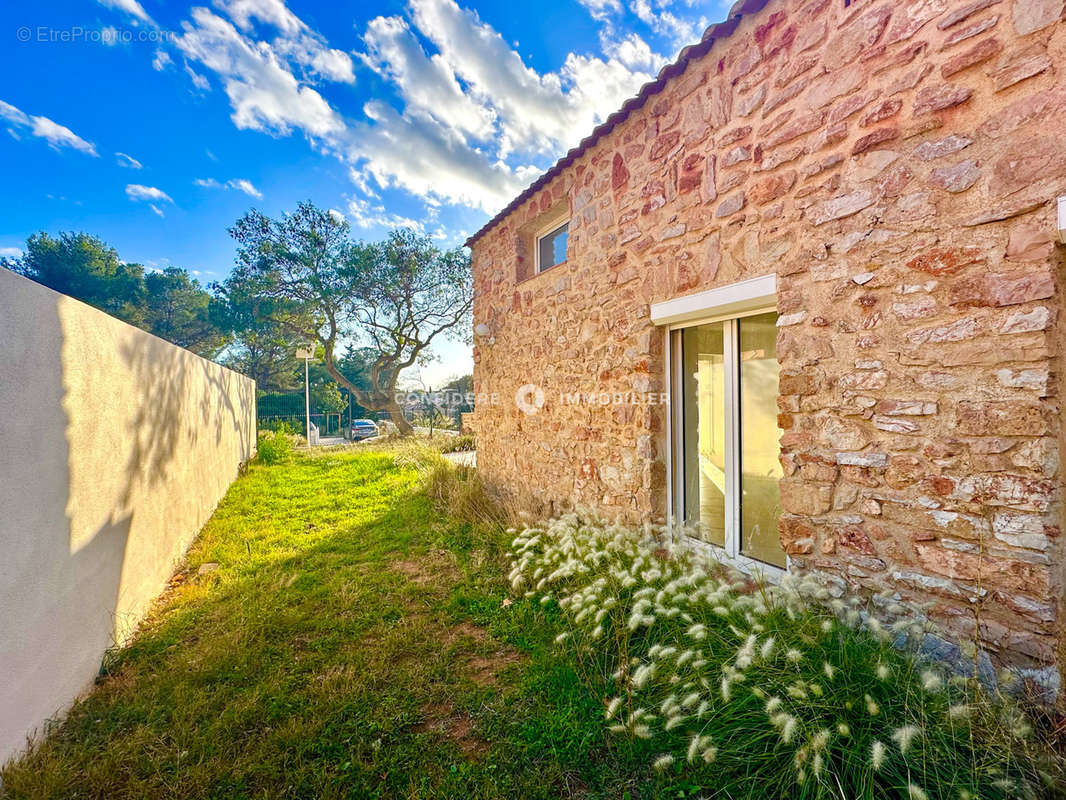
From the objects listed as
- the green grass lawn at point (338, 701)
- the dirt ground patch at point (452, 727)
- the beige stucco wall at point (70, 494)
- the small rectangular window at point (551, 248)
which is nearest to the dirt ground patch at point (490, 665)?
the green grass lawn at point (338, 701)

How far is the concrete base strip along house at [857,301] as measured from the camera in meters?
1.94

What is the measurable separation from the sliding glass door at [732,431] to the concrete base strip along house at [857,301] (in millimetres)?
17

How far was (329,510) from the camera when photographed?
6.65m

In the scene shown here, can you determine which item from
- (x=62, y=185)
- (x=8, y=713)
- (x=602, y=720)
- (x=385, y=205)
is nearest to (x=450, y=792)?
(x=602, y=720)

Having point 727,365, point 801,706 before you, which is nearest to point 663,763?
point 801,706

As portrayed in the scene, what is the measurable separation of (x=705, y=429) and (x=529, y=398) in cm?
275

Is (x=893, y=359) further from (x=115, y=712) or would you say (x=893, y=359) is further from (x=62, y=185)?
(x=62, y=185)

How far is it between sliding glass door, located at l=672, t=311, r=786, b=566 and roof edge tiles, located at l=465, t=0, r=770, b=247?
2.05 m

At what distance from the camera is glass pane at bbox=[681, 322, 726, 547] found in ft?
11.5

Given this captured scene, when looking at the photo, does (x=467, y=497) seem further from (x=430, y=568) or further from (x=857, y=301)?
(x=857, y=301)

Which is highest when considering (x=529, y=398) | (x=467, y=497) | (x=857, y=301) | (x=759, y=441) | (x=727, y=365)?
(x=857, y=301)

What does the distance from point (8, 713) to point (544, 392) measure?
471cm

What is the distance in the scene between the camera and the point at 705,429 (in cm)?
371

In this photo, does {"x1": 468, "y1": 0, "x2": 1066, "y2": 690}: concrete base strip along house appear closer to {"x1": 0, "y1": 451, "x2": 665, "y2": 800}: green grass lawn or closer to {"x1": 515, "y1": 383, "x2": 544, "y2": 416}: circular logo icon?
{"x1": 515, "y1": 383, "x2": 544, "y2": 416}: circular logo icon
